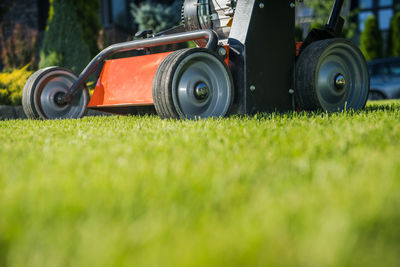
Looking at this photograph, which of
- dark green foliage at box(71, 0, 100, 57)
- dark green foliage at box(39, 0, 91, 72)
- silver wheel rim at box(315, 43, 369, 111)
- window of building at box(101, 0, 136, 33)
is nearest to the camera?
silver wheel rim at box(315, 43, 369, 111)

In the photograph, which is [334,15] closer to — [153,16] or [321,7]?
[153,16]

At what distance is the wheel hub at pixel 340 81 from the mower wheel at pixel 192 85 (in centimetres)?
113

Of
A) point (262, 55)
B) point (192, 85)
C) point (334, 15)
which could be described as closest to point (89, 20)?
point (334, 15)

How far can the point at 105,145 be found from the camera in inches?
76.2

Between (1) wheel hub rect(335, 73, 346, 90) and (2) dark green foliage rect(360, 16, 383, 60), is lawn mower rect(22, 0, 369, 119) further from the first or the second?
(2) dark green foliage rect(360, 16, 383, 60)

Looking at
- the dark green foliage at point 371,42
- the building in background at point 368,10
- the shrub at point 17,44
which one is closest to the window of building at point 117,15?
the shrub at point 17,44

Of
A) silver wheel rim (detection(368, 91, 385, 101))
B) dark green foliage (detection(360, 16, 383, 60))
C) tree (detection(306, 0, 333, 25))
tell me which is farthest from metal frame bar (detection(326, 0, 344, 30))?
tree (detection(306, 0, 333, 25))

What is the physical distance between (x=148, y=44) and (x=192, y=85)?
0.71 m

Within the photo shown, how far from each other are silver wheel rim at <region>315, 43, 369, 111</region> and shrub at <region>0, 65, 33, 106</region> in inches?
156

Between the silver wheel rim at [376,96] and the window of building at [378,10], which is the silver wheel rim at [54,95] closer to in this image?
the silver wheel rim at [376,96]

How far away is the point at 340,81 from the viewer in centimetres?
379

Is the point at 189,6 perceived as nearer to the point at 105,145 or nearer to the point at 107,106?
the point at 107,106

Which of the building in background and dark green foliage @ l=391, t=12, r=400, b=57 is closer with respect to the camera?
dark green foliage @ l=391, t=12, r=400, b=57

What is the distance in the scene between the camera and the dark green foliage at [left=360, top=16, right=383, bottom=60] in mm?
14758
